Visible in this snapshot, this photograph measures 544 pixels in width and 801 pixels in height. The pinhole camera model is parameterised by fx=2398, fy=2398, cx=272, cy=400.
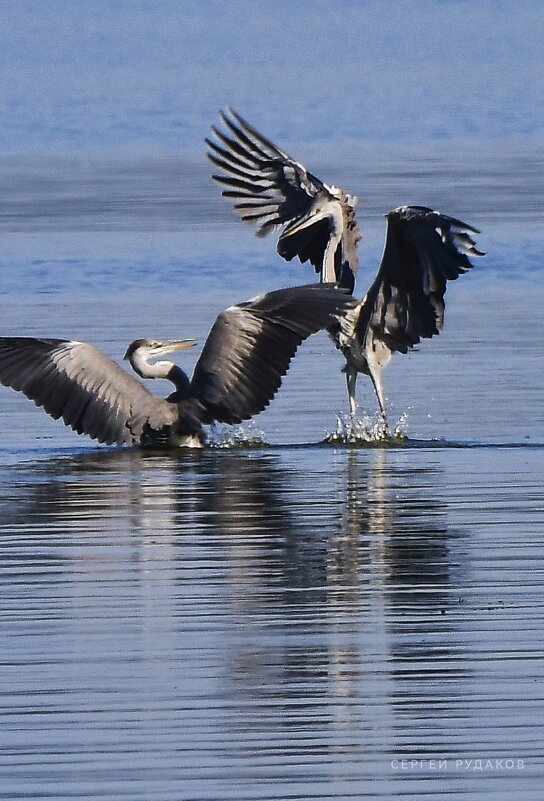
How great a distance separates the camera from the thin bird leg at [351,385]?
14.9 meters

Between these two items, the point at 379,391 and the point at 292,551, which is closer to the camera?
the point at 292,551

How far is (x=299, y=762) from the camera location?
7.50 m

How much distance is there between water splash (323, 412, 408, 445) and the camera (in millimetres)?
14430

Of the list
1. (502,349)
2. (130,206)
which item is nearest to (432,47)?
(130,206)

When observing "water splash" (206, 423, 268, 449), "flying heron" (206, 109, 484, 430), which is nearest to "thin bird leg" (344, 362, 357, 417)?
"flying heron" (206, 109, 484, 430)

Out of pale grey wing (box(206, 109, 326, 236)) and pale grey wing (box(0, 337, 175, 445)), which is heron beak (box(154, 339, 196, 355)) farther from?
pale grey wing (box(206, 109, 326, 236))

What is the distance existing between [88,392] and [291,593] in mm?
4534

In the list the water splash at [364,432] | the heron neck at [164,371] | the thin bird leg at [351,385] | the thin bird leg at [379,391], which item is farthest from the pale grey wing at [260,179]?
the water splash at [364,432]

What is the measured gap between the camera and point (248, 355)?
1423 centimetres

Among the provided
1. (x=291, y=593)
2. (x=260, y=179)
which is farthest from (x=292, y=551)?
(x=260, y=179)

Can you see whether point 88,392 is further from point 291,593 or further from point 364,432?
point 291,593

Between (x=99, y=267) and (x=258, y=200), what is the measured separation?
272 inches

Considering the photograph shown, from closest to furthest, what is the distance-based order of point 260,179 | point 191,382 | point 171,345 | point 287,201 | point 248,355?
point 248,355
point 191,382
point 171,345
point 287,201
point 260,179

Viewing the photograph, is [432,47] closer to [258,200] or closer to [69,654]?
[258,200]
